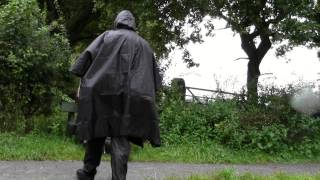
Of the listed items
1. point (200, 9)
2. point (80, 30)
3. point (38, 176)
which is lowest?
point (38, 176)

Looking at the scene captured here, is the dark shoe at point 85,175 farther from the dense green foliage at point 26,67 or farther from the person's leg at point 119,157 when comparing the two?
the dense green foliage at point 26,67

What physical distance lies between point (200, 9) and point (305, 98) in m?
4.27

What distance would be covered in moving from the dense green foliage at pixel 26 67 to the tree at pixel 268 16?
416 cm

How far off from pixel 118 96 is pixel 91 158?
823 mm

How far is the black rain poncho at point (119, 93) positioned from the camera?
18.9ft

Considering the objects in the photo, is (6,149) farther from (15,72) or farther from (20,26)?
(20,26)

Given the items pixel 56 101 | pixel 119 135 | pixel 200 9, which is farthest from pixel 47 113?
pixel 200 9

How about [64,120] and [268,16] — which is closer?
[64,120]

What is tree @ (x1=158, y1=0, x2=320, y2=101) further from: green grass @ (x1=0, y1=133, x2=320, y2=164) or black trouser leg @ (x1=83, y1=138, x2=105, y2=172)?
black trouser leg @ (x1=83, y1=138, x2=105, y2=172)

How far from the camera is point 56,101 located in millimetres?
9906

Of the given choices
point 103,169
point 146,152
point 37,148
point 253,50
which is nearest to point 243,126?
point 146,152

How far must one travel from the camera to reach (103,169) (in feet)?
24.6

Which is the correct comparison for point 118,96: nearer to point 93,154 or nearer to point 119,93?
point 119,93

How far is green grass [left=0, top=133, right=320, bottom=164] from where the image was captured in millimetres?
8219
